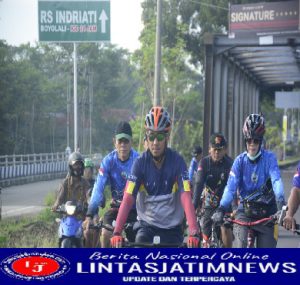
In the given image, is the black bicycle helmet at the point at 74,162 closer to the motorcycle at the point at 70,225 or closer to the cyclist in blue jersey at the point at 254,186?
the motorcycle at the point at 70,225

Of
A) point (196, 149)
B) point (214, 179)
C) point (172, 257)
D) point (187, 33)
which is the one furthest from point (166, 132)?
point (187, 33)

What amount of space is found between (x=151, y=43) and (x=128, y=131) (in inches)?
1149

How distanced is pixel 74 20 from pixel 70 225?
39.1 feet

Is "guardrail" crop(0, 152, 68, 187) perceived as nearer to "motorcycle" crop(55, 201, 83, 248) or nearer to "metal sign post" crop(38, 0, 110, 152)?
"metal sign post" crop(38, 0, 110, 152)

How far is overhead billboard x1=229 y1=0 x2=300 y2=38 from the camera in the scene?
31156 millimetres

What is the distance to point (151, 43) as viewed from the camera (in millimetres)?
37938

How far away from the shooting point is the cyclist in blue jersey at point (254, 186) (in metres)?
8.09

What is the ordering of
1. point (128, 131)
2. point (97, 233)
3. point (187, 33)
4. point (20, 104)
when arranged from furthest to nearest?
1. point (187, 33)
2. point (20, 104)
3. point (97, 233)
4. point (128, 131)

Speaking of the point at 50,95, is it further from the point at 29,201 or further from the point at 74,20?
the point at 74,20

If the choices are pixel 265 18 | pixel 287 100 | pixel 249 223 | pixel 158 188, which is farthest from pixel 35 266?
pixel 287 100

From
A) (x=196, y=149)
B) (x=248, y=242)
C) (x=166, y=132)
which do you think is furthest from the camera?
(x=196, y=149)

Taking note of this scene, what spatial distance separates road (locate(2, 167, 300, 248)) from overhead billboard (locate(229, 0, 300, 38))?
245 inches

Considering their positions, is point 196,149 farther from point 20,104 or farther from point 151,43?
point 20,104

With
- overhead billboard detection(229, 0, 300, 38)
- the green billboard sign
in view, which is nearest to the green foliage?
overhead billboard detection(229, 0, 300, 38)
